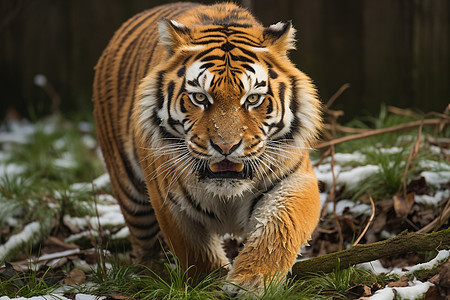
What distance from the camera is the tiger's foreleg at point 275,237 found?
293 cm

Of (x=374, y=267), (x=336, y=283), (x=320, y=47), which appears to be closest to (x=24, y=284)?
(x=336, y=283)

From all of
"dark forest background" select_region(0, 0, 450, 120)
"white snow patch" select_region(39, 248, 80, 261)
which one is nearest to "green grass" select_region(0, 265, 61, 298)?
"white snow patch" select_region(39, 248, 80, 261)

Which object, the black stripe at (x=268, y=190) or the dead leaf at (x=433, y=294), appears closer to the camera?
the dead leaf at (x=433, y=294)

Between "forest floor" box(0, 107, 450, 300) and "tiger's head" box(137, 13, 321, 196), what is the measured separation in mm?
578

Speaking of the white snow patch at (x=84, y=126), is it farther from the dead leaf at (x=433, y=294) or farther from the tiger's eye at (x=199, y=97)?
the dead leaf at (x=433, y=294)

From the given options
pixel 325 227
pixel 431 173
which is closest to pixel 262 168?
pixel 325 227

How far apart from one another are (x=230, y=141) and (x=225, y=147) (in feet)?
0.12

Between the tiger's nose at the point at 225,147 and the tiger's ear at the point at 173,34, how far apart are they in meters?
0.68

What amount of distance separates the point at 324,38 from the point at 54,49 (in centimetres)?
386

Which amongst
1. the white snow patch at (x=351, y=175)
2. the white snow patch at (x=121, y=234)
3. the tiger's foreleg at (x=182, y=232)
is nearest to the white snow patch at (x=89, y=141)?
the white snow patch at (x=121, y=234)

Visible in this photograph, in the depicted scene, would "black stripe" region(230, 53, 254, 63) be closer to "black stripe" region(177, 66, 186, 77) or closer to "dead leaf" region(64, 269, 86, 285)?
"black stripe" region(177, 66, 186, 77)

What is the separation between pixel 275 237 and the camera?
300 cm

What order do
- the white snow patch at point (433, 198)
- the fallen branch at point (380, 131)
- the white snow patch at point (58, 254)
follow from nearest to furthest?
the white snow patch at point (58, 254) → the white snow patch at point (433, 198) → the fallen branch at point (380, 131)

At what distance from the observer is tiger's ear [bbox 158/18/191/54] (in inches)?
123
